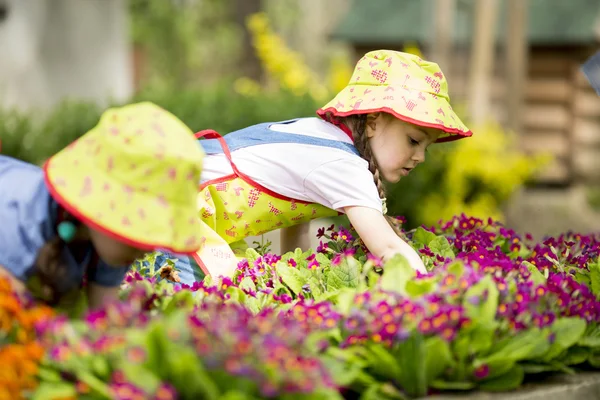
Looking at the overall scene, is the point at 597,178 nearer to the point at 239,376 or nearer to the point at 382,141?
the point at 382,141

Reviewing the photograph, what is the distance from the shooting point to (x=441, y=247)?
3.71 meters

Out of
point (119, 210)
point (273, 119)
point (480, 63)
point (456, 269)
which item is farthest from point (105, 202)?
point (480, 63)

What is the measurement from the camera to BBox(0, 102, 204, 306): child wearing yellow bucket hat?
2.38 m

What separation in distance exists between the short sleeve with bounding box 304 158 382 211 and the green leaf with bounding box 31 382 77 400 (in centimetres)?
139

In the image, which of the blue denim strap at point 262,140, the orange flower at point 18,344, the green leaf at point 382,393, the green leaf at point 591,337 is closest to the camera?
the orange flower at point 18,344

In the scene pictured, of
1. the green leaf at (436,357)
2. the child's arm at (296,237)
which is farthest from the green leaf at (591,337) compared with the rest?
the child's arm at (296,237)

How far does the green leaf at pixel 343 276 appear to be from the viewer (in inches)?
128

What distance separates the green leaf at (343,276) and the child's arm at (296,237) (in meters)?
0.89

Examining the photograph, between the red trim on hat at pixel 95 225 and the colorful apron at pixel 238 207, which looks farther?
the colorful apron at pixel 238 207

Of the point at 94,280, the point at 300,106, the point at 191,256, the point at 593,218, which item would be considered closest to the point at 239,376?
the point at 94,280

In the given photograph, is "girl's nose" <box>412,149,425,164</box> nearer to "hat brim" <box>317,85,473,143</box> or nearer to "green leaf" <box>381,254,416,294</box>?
"hat brim" <box>317,85,473,143</box>

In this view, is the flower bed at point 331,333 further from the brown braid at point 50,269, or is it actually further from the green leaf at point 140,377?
the brown braid at point 50,269

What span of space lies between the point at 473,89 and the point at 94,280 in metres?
8.40

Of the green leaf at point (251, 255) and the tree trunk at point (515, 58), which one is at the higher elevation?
the green leaf at point (251, 255)
